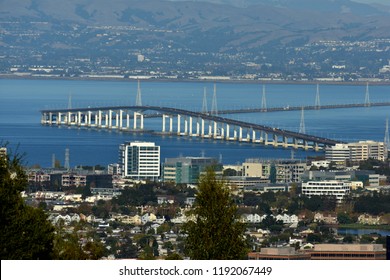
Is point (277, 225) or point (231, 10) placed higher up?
point (231, 10)

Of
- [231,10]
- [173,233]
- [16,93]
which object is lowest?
[173,233]

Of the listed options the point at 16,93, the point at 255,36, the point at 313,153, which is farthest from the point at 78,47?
the point at 313,153

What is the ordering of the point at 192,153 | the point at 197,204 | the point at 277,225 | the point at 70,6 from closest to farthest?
1. the point at 197,204
2. the point at 277,225
3. the point at 192,153
4. the point at 70,6

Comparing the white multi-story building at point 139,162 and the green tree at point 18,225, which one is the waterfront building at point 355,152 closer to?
the white multi-story building at point 139,162

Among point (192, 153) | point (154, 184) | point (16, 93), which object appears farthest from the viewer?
point (16, 93)

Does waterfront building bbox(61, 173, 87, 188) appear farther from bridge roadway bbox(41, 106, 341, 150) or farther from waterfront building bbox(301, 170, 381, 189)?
bridge roadway bbox(41, 106, 341, 150)

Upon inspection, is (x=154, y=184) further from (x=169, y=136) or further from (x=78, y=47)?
(x=78, y=47)

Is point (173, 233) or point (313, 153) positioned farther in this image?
point (313, 153)
